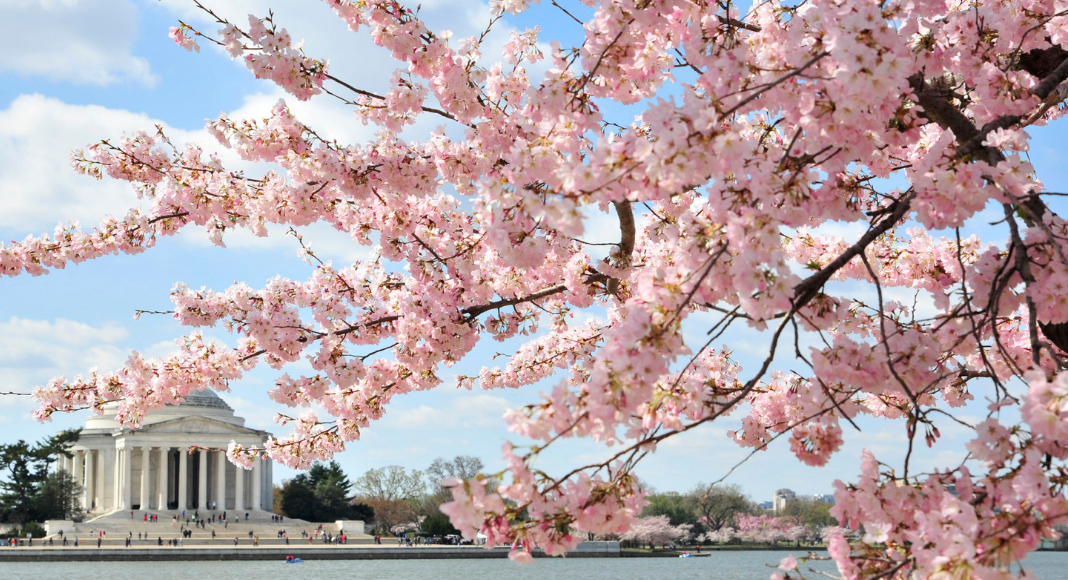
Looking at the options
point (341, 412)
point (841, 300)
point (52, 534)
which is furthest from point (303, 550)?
point (841, 300)

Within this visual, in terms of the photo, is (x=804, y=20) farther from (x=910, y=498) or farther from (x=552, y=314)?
(x=552, y=314)

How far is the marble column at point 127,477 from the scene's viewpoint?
70.1m

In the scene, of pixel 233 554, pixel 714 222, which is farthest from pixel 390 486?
pixel 714 222

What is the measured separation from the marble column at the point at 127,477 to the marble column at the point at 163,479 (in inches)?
81.1

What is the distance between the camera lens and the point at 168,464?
73.2 m

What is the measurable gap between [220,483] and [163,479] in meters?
4.31

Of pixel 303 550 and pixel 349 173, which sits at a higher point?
pixel 349 173

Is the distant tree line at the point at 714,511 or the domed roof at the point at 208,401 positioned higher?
the domed roof at the point at 208,401

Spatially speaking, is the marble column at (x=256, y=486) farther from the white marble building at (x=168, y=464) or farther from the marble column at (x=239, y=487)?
the marble column at (x=239, y=487)

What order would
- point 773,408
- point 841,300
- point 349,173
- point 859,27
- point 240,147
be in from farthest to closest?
point 240,147
point 349,173
point 773,408
point 841,300
point 859,27

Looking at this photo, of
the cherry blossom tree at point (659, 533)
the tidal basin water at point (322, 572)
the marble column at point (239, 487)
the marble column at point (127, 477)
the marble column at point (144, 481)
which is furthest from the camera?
the marble column at point (239, 487)

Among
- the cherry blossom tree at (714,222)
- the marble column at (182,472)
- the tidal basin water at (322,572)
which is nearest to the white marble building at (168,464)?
the marble column at (182,472)

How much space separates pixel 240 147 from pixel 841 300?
5.04 m

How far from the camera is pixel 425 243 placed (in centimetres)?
708
